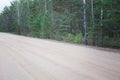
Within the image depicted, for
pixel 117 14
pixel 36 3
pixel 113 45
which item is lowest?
pixel 113 45

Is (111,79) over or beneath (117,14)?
beneath

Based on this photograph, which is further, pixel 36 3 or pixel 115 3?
pixel 36 3

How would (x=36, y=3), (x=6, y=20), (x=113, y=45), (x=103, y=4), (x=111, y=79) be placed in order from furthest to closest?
1. (x=6, y=20)
2. (x=36, y=3)
3. (x=103, y=4)
4. (x=113, y=45)
5. (x=111, y=79)

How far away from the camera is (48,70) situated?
7863mm

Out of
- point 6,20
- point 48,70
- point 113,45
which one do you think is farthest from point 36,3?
point 48,70

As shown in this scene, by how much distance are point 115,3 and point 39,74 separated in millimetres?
13029

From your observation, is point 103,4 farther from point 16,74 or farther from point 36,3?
point 36,3

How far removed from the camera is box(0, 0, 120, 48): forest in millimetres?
18406

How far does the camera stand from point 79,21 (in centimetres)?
3023

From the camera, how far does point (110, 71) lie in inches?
294

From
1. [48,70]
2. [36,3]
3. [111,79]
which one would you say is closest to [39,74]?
[48,70]

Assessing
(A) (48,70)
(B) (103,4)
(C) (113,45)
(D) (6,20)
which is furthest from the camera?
(D) (6,20)

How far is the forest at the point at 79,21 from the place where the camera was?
18406 mm

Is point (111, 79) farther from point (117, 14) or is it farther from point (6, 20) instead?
point (6, 20)
